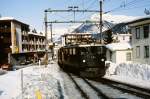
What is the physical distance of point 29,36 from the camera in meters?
109

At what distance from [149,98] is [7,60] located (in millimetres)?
69720

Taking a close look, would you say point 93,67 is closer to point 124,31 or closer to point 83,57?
point 83,57

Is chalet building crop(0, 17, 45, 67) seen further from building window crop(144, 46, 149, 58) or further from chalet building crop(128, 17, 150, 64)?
building window crop(144, 46, 149, 58)

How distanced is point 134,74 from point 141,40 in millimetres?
16516

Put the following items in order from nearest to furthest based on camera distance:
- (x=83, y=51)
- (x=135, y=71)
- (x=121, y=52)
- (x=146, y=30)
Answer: (x=135, y=71) → (x=83, y=51) → (x=146, y=30) → (x=121, y=52)

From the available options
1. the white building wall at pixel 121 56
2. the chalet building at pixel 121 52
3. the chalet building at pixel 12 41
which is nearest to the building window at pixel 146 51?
the chalet building at pixel 121 52

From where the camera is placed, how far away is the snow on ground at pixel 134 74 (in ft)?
80.3

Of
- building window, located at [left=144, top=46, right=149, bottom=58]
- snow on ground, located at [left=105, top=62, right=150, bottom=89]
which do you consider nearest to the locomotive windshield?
snow on ground, located at [left=105, top=62, right=150, bottom=89]

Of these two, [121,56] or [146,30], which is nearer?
[146,30]

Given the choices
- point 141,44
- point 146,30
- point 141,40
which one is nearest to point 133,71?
point 146,30

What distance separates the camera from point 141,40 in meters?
43.7

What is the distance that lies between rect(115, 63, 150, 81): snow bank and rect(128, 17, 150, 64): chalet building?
10.1 m

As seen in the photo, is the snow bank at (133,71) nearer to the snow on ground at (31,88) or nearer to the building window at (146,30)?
the snow on ground at (31,88)

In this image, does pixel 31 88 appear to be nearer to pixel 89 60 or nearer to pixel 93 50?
pixel 89 60
